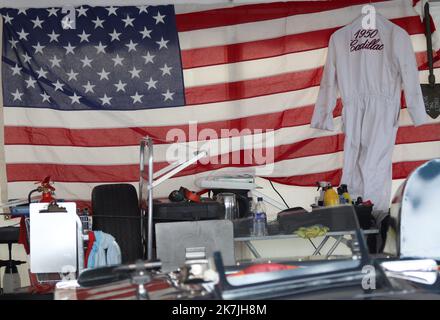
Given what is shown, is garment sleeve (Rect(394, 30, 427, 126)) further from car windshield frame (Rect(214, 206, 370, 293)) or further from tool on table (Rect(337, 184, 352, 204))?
car windshield frame (Rect(214, 206, 370, 293))

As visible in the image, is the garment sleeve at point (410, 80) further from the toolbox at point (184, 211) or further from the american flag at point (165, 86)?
the toolbox at point (184, 211)

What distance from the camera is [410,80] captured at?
6371 millimetres

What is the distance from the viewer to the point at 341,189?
6051 mm

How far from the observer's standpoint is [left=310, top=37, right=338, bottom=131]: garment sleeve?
21.3ft

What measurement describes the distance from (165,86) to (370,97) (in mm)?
1728

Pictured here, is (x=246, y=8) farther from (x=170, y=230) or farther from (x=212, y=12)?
(x=170, y=230)

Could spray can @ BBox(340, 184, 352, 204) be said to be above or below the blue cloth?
above

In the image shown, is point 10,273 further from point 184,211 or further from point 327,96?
point 327,96

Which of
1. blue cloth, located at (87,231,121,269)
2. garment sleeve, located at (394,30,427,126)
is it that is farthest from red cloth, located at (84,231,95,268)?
garment sleeve, located at (394,30,427,126)

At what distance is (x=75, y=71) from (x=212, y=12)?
1.27m

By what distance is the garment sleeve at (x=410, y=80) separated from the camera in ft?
20.8

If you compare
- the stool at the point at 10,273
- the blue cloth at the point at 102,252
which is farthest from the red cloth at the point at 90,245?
the stool at the point at 10,273

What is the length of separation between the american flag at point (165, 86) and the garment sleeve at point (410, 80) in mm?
289

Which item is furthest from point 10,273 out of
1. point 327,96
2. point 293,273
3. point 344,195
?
point 293,273
